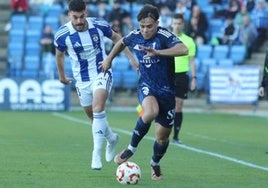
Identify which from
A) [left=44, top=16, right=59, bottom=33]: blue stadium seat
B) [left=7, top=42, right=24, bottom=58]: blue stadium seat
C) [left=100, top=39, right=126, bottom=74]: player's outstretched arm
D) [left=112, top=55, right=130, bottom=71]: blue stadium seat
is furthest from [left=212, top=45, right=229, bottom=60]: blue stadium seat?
[left=100, top=39, right=126, bottom=74]: player's outstretched arm

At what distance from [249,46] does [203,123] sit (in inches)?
328

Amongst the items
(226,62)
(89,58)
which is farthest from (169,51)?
(226,62)

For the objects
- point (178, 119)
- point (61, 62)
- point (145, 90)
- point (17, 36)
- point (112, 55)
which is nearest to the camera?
point (145, 90)

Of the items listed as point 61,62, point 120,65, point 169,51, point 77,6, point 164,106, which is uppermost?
point 77,6

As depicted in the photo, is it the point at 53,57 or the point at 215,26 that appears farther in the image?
the point at 215,26

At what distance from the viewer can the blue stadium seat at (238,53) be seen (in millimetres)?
29125

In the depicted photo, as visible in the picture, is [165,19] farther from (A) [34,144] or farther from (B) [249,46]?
(A) [34,144]

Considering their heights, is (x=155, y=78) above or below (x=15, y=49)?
above

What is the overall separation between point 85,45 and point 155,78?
1547 millimetres

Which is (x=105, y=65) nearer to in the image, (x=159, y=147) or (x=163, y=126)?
(x=163, y=126)

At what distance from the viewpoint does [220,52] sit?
2898 centimetres

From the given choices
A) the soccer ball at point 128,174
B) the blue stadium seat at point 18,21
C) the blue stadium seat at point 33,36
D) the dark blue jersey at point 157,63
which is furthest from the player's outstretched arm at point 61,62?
the blue stadium seat at point 18,21

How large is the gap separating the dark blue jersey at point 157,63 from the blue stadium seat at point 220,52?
18155 millimetres

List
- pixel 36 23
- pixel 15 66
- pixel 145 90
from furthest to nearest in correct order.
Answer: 1. pixel 36 23
2. pixel 15 66
3. pixel 145 90
